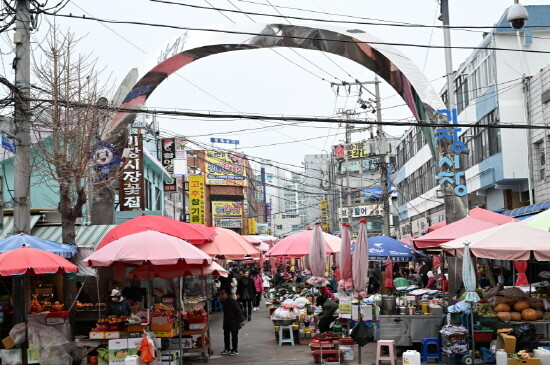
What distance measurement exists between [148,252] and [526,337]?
315 inches

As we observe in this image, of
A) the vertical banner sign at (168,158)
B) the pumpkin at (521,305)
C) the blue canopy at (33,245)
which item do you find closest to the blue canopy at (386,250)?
the pumpkin at (521,305)

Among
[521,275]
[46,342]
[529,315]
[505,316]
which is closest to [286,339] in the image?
[505,316]

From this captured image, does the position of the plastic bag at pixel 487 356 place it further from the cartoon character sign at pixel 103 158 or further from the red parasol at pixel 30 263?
the cartoon character sign at pixel 103 158

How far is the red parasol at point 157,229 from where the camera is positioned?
58.8 feet

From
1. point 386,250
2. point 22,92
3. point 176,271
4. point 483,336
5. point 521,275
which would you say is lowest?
point 483,336

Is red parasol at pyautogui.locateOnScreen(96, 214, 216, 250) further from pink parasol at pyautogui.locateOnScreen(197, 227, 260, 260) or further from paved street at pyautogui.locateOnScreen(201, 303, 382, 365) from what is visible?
paved street at pyautogui.locateOnScreen(201, 303, 382, 365)

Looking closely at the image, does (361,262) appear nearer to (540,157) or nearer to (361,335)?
(361,335)

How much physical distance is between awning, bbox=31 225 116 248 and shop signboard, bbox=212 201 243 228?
58390mm

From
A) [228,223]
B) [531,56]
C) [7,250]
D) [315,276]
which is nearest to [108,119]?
[7,250]

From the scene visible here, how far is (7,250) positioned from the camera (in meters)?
15.7

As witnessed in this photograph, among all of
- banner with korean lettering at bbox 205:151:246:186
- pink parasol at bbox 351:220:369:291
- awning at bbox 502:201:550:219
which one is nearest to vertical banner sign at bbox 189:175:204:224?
awning at bbox 502:201:550:219

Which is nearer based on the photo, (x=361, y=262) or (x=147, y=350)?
(x=147, y=350)

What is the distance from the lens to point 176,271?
54.5ft

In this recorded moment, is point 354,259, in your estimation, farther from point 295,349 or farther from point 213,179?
point 213,179
